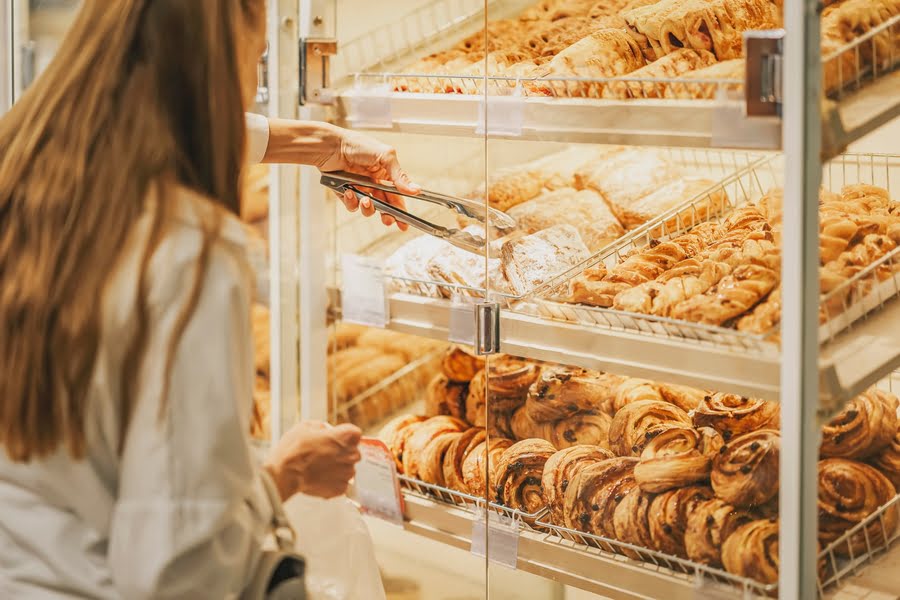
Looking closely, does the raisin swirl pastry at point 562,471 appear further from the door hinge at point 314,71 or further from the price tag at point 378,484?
the door hinge at point 314,71

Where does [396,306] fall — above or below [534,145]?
below

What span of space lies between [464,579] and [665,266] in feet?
2.94

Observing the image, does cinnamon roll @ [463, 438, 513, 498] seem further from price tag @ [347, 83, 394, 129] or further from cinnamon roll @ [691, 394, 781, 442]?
price tag @ [347, 83, 394, 129]

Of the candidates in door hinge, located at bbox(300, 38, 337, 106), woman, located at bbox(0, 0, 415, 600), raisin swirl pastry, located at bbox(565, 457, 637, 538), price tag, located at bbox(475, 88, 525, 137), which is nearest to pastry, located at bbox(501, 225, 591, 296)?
price tag, located at bbox(475, 88, 525, 137)

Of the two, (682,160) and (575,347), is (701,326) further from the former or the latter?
(682,160)

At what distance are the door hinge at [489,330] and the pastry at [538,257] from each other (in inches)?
2.1

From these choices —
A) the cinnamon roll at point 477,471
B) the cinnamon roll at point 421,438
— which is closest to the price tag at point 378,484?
the cinnamon roll at point 421,438

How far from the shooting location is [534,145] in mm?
1857

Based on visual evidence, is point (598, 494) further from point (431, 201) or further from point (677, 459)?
point (431, 201)

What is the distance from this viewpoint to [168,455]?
0.95 m

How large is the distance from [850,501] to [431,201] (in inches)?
34.9

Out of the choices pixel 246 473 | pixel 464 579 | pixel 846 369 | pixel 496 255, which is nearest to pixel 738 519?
pixel 846 369

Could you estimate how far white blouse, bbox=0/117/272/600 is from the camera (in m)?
0.95

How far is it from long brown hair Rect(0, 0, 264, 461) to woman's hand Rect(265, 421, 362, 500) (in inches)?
10.5
